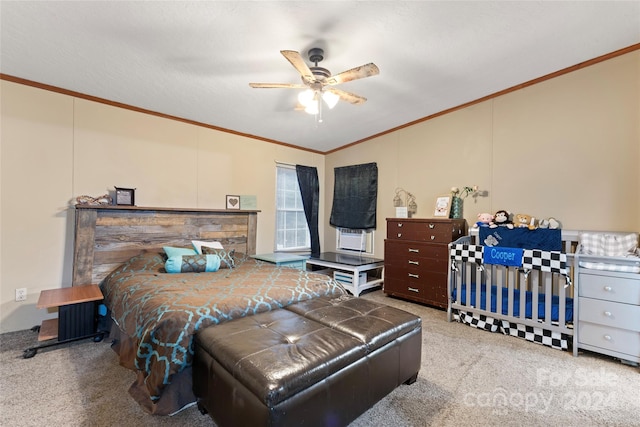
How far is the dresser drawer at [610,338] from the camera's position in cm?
219

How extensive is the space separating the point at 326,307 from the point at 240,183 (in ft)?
9.22

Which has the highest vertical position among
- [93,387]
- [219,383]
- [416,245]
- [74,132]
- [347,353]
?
[74,132]

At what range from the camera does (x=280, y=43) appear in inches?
92.5

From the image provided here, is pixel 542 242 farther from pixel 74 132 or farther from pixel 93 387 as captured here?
pixel 74 132

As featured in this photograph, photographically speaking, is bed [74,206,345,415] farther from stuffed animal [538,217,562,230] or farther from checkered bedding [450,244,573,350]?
stuffed animal [538,217,562,230]

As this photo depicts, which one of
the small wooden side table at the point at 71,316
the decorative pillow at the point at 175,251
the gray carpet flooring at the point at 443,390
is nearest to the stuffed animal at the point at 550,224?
the gray carpet flooring at the point at 443,390

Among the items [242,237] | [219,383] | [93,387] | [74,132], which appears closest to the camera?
[219,383]

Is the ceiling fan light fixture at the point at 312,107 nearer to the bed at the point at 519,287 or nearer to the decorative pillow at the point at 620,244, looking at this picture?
the bed at the point at 519,287

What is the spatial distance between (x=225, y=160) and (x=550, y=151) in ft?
13.0

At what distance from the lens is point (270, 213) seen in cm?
469

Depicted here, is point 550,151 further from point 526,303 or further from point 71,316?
point 71,316

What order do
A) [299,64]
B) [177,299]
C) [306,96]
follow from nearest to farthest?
[177,299] → [299,64] → [306,96]

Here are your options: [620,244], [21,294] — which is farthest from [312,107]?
[21,294]

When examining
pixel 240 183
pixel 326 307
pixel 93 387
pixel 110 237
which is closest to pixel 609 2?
pixel 326 307
